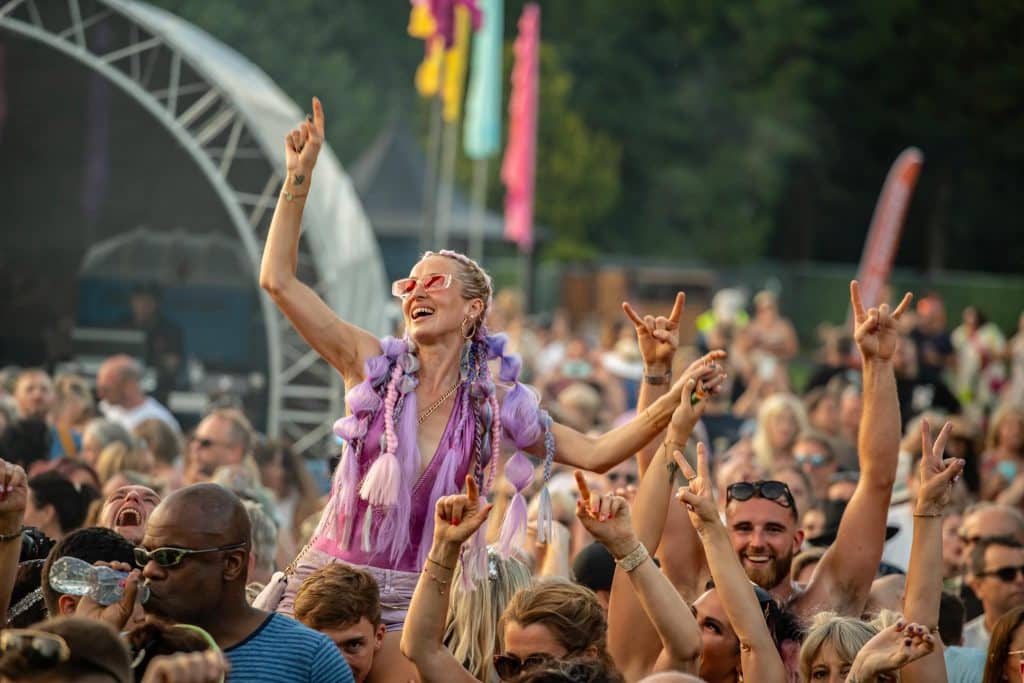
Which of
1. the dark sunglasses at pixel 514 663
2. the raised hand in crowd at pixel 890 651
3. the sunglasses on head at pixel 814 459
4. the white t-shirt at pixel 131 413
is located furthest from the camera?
the white t-shirt at pixel 131 413

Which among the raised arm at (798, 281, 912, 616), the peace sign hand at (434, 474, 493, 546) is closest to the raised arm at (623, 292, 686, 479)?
the raised arm at (798, 281, 912, 616)

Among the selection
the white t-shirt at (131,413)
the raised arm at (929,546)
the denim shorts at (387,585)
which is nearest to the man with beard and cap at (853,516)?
the raised arm at (929,546)

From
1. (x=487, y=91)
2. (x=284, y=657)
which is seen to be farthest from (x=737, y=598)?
(x=487, y=91)

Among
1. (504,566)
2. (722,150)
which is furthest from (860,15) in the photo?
(504,566)

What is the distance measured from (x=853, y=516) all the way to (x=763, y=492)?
0.35 m

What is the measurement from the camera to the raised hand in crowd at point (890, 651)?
4406mm

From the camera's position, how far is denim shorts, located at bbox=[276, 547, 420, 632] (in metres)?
5.20

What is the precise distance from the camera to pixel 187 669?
11.1 feet

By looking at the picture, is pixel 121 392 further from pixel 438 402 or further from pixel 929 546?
pixel 929 546

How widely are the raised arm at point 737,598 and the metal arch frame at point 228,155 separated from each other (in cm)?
980

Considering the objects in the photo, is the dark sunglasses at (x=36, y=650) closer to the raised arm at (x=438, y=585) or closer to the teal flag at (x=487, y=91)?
the raised arm at (x=438, y=585)

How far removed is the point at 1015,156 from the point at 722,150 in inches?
341

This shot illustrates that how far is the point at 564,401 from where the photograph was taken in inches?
487

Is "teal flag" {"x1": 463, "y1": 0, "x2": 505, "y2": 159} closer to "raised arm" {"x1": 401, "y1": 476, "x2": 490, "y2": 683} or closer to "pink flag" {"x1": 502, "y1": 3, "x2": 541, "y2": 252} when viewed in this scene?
"pink flag" {"x1": 502, "y1": 3, "x2": 541, "y2": 252}
